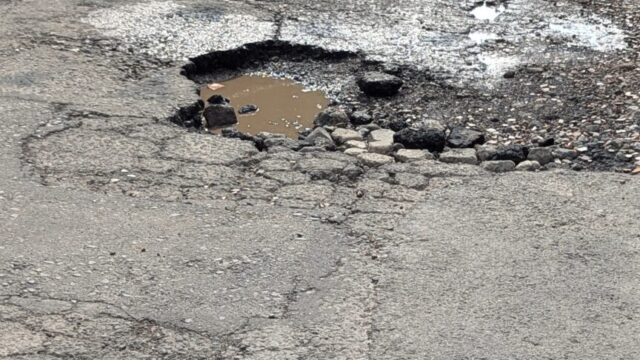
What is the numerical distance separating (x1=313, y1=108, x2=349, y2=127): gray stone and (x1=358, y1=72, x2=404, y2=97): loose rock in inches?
18.4

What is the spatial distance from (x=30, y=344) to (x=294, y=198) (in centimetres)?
176

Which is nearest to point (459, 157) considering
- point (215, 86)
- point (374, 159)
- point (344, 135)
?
point (374, 159)

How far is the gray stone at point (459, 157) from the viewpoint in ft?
18.6

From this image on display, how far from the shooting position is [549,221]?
495 centimetres

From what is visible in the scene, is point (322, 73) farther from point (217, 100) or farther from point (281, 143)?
point (281, 143)

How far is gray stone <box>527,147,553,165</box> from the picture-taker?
224 inches

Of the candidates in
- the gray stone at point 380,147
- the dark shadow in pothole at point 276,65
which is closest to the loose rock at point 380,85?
the dark shadow in pothole at point 276,65

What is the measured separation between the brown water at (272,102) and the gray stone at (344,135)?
295 mm

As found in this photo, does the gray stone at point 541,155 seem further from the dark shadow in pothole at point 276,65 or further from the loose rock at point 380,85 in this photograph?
the dark shadow in pothole at point 276,65

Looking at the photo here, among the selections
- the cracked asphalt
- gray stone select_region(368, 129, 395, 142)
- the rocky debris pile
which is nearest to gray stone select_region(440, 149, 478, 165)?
the rocky debris pile

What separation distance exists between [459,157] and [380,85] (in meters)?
1.14

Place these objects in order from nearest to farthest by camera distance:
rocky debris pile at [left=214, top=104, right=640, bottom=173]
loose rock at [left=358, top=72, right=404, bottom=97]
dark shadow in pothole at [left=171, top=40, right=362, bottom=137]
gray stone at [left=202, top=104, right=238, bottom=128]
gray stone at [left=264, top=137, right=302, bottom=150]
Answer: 1. rocky debris pile at [left=214, top=104, right=640, bottom=173]
2. gray stone at [left=264, top=137, right=302, bottom=150]
3. gray stone at [left=202, top=104, right=238, bottom=128]
4. loose rock at [left=358, top=72, right=404, bottom=97]
5. dark shadow in pothole at [left=171, top=40, right=362, bottom=137]

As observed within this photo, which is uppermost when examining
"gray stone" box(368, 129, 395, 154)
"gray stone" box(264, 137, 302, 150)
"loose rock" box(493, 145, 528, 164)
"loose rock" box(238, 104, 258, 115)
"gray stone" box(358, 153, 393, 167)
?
"loose rock" box(493, 145, 528, 164)

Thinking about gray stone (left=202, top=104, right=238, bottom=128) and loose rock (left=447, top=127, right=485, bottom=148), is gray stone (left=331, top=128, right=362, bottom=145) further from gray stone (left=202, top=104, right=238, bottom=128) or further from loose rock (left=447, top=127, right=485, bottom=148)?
gray stone (left=202, top=104, right=238, bottom=128)
